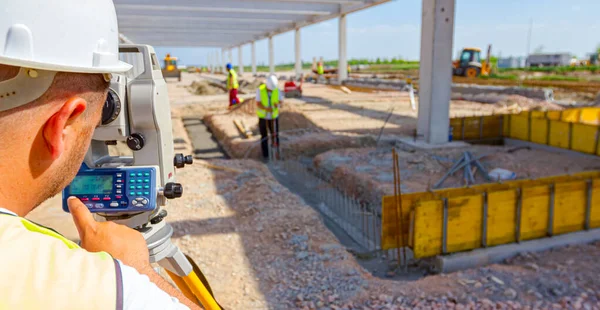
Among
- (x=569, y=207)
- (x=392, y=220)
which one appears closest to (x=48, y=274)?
(x=392, y=220)

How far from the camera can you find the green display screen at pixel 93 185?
1.47 m

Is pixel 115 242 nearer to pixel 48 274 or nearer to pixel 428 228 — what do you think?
pixel 48 274

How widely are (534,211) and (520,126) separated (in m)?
5.44

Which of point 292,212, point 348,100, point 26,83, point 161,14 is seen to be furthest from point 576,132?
point 161,14

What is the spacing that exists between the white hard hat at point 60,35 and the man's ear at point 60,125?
6cm

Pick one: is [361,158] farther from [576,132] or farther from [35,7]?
[35,7]

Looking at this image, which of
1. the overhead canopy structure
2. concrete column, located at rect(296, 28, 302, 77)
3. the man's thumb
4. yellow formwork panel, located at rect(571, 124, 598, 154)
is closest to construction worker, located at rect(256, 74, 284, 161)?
yellow formwork panel, located at rect(571, 124, 598, 154)

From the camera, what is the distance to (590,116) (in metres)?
9.01

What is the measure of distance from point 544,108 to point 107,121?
49.4 feet

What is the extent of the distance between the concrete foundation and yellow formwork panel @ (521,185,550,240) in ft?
0.29

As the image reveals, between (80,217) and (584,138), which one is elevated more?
(80,217)

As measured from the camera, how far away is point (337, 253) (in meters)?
4.06

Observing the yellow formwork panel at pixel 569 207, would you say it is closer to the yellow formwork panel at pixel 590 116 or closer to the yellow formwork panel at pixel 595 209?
the yellow formwork panel at pixel 595 209

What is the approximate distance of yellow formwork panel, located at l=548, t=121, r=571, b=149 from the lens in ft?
26.1
